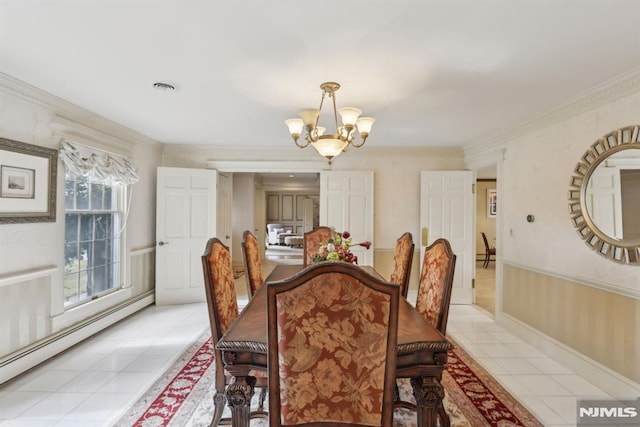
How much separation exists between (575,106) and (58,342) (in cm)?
490

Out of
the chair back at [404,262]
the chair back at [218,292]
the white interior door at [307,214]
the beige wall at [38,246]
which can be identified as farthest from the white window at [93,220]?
the white interior door at [307,214]

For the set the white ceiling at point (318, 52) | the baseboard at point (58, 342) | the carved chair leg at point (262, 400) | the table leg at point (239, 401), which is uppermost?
the white ceiling at point (318, 52)

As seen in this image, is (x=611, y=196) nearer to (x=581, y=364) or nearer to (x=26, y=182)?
(x=581, y=364)

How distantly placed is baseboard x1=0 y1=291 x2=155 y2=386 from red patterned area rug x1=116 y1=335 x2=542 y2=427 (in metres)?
1.09

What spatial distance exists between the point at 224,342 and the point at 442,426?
4.95 feet

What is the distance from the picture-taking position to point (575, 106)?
9.22 feet

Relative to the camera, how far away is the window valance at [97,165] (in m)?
3.05

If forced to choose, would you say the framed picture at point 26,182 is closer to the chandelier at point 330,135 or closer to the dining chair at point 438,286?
the chandelier at point 330,135

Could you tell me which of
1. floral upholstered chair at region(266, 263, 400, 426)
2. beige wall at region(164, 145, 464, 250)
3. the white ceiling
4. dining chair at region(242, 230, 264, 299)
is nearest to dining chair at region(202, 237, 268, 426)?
floral upholstered chair at region(266, 263, 400, 426)

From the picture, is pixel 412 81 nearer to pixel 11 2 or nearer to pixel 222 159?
pixel 11 2

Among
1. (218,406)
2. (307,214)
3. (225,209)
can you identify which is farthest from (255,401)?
(307,214)

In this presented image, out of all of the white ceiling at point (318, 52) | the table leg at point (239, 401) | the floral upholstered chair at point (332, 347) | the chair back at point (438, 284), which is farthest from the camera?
the chair back at point (438, 284)

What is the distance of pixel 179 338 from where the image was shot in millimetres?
Result: 3424

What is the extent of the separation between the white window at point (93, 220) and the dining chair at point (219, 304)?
83.4 inches
